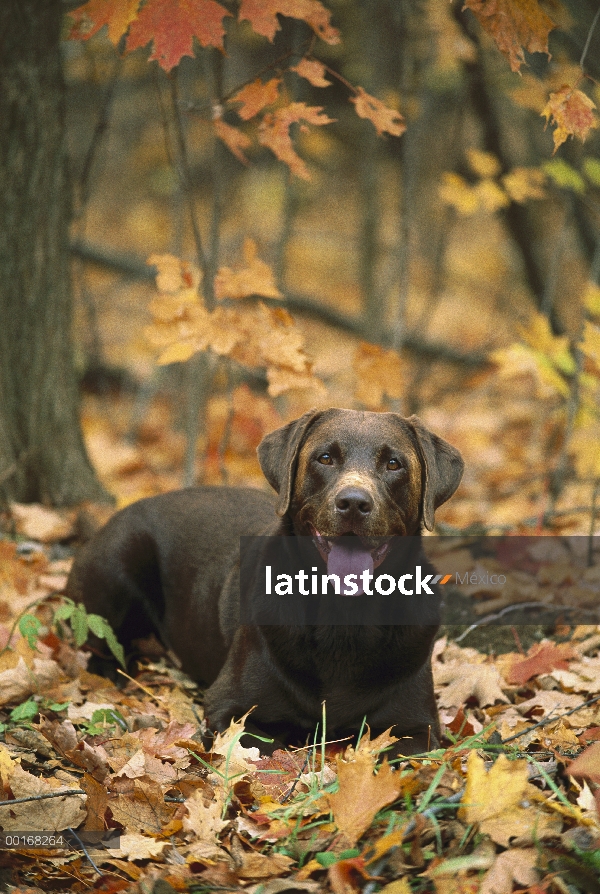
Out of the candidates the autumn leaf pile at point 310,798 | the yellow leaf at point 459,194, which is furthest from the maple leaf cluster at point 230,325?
the yellow leaf at point 459,194

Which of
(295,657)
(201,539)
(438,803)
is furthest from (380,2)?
(438,803)

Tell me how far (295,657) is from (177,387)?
7.62 metres

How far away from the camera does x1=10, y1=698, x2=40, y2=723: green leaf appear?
3352mm

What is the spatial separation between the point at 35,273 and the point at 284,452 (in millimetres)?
2457

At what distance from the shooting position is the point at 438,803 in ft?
7.94

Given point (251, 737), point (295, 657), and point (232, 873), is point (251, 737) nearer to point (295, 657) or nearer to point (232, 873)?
point (295, 657)

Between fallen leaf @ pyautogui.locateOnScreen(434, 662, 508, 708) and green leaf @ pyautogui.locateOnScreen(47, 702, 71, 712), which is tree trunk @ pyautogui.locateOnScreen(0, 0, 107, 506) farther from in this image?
fallen leaf @ pyautogui.locateOnScreen(434, 662, 508, 708)

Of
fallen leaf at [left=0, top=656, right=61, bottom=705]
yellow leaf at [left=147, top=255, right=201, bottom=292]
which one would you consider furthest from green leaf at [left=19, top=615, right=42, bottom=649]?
yellow leaf at [left=147, top=255, right=201, bottom=292]

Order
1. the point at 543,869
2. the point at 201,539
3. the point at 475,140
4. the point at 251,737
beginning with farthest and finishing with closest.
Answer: the point at 475,140, the point at 201,539, the point at 251,737, the point at 543,869

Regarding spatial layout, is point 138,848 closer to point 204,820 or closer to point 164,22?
point 204,820

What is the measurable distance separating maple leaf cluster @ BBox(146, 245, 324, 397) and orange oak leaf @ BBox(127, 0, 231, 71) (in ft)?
3.97

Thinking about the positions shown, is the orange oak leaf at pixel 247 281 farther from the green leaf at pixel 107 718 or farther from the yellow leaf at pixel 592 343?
the green leaf at pixel 107 718

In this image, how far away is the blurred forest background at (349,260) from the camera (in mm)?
5051

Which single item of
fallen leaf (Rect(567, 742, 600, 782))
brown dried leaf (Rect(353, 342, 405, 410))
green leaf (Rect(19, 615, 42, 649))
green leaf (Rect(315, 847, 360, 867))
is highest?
brown dried leaf (Rect(353, 342, 405, 410))
